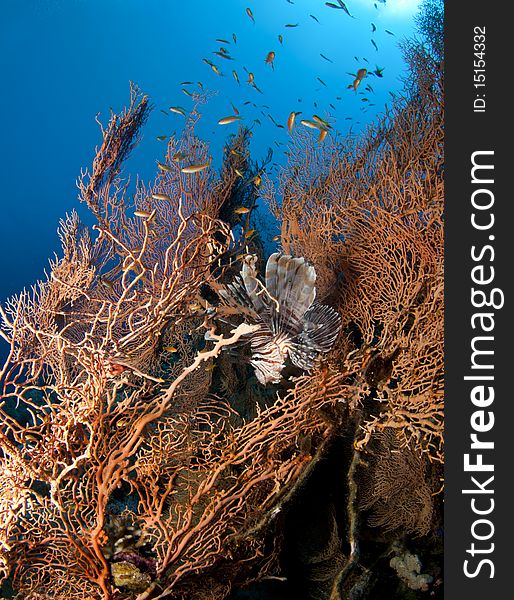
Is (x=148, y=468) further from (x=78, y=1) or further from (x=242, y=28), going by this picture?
(x=242, y=28)

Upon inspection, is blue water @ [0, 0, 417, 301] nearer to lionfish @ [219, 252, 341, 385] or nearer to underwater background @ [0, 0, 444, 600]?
underwater background @ [0, 0, 444, 600]

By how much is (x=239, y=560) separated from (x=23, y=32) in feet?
265

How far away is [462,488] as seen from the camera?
2.21 m

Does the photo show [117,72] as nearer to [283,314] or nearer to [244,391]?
[244,391]

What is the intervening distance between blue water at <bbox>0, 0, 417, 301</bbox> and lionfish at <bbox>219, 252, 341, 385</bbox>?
53.7m

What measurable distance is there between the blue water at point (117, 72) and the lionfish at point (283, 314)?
53.7 metres

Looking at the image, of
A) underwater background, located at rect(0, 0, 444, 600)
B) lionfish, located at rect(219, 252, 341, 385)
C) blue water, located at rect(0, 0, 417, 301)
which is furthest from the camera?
blue water, located at rect(0, 0, 417, 301)

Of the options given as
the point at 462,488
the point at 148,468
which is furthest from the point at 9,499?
the point at 462,488

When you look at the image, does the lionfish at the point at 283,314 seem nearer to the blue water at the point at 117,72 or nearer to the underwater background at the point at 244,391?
the underwater background at the point at 244,391

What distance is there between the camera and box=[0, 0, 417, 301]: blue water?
200 feet

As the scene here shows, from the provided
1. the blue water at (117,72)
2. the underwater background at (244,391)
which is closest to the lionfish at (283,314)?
the underwater background at (244,391)

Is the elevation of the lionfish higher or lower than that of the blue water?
lower

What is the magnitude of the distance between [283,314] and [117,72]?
86.1 meters

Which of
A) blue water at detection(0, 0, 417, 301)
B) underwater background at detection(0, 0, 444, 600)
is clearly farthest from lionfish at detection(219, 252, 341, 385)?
blue water at detection(0, 0, 417, 301)
